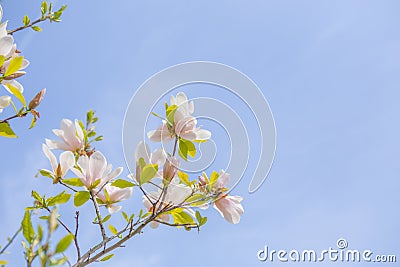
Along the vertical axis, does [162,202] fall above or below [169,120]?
below

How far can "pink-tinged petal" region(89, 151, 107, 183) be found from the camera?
1152mm

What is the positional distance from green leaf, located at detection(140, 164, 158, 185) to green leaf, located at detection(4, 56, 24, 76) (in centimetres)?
43

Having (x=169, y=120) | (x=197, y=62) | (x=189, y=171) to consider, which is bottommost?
(x=189, y=171)

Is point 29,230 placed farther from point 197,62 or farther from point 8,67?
point 197,62

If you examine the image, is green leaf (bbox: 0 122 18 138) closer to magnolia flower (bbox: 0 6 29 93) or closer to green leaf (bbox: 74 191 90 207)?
magnolia flower (bbox: 0 6 29 93)

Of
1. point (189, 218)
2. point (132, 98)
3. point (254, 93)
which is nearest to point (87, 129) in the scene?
point (132, 98)

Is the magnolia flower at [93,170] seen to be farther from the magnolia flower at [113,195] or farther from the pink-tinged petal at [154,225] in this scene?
the pink-tinged petal at [154,225]

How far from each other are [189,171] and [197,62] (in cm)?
42

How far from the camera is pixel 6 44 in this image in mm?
1108

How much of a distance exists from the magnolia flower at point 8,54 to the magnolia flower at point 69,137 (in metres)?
0.15

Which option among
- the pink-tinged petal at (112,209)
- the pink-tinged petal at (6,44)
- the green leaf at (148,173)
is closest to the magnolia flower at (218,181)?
the green leaf at (148,173)

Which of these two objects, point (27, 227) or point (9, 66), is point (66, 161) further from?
point (27, 227)

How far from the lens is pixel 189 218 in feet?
4.07

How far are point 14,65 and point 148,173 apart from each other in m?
0.45
